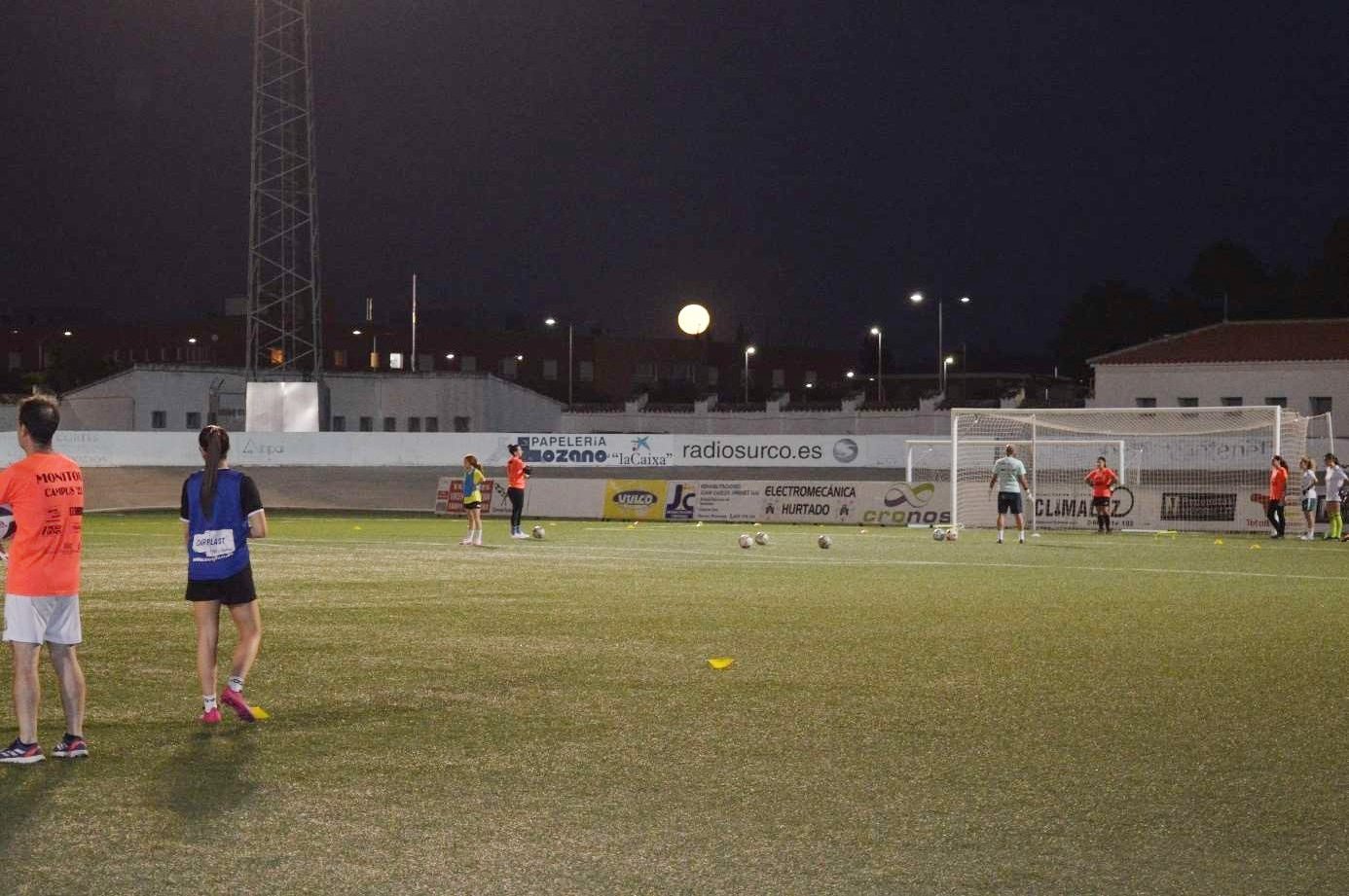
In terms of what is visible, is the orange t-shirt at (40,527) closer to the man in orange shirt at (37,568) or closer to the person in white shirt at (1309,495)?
the man in orange shirt at (37,568)

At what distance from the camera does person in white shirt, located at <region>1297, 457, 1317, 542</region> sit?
33.3 metres

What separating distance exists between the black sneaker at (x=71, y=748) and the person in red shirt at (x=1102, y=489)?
2854 centimetres

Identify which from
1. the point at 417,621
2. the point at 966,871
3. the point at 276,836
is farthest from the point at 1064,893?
the point at 417,621

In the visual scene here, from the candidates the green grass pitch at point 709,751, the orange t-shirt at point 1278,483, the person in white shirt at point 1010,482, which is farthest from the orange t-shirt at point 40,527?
the orange t-shirt at point 1278,483

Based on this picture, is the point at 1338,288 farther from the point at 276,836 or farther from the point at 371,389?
the point at 276,836

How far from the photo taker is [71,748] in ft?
27.9

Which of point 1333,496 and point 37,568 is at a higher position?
point 37,568

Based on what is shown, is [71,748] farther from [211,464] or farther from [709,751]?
[709,751]

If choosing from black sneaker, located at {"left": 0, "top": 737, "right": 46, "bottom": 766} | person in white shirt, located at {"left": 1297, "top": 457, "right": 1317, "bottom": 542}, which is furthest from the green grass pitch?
person in white shirt, located at {"left": 1297, "top": 457, "right": 1317, "bottom": 542}

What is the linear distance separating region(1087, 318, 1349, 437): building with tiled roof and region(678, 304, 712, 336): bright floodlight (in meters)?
37.4

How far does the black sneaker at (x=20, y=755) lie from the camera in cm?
829

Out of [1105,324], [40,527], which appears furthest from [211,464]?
[1105,324]

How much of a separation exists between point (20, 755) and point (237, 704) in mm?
1632

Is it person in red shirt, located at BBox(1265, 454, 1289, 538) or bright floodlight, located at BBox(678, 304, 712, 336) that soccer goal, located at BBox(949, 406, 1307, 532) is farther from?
bright floodlight, located at BBox(678, 304, 712, 336)
